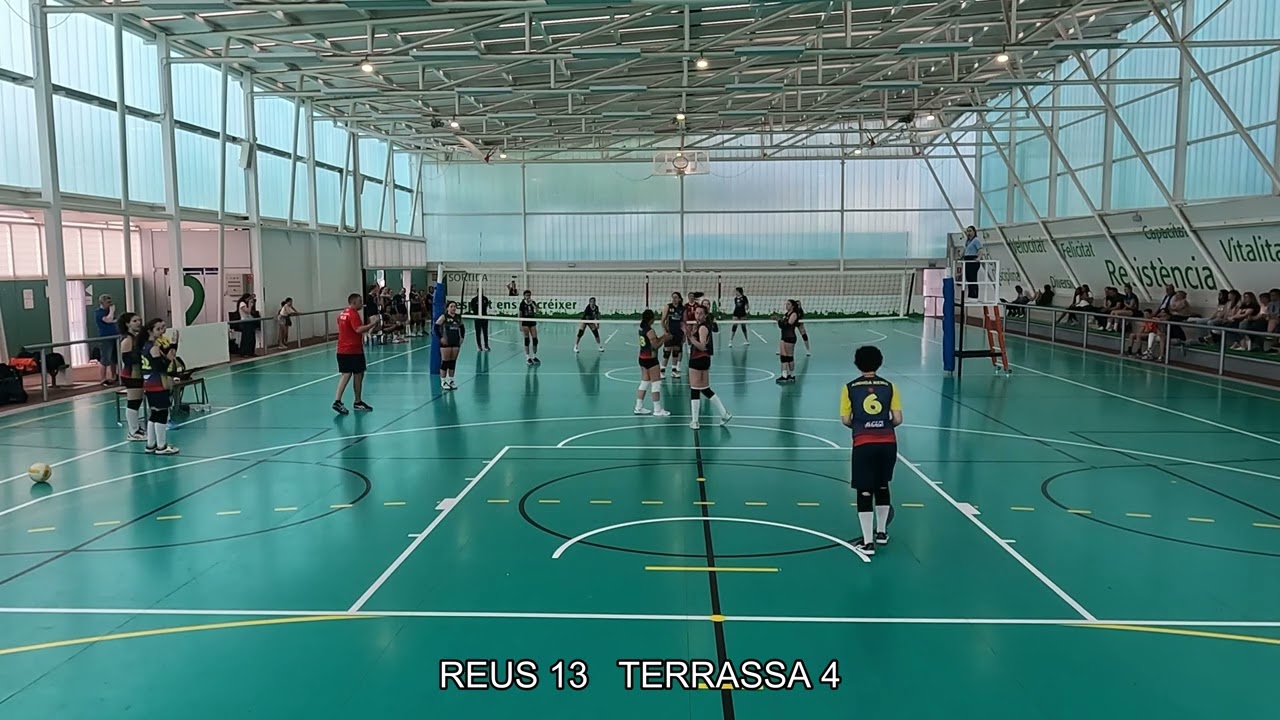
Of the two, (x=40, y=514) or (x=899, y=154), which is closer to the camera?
(x=40, y=514)

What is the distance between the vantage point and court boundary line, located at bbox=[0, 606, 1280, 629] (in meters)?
5.64

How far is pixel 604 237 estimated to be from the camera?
129 feet

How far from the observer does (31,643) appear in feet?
17.7

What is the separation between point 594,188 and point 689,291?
6.63 metres

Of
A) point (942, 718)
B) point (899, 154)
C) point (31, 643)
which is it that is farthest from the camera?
point (899, 154)

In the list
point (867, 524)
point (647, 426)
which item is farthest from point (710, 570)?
point (647, 426)

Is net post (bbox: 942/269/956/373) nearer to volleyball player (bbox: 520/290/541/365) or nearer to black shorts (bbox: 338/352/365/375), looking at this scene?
Result: volleyball player (bbox: 520/290/541/365)

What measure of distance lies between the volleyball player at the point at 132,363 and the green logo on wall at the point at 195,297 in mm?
12425

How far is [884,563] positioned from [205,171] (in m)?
21.0

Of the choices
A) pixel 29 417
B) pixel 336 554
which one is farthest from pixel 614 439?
pixel 29 417

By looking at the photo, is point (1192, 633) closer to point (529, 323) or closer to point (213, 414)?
point (213, 414)

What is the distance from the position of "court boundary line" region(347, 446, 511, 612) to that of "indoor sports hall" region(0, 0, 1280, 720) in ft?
0.20

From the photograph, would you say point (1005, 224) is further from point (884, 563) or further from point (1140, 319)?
point (884, 563)

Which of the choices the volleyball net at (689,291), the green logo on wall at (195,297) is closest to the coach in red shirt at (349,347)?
the green logo on wall at (195,297)
